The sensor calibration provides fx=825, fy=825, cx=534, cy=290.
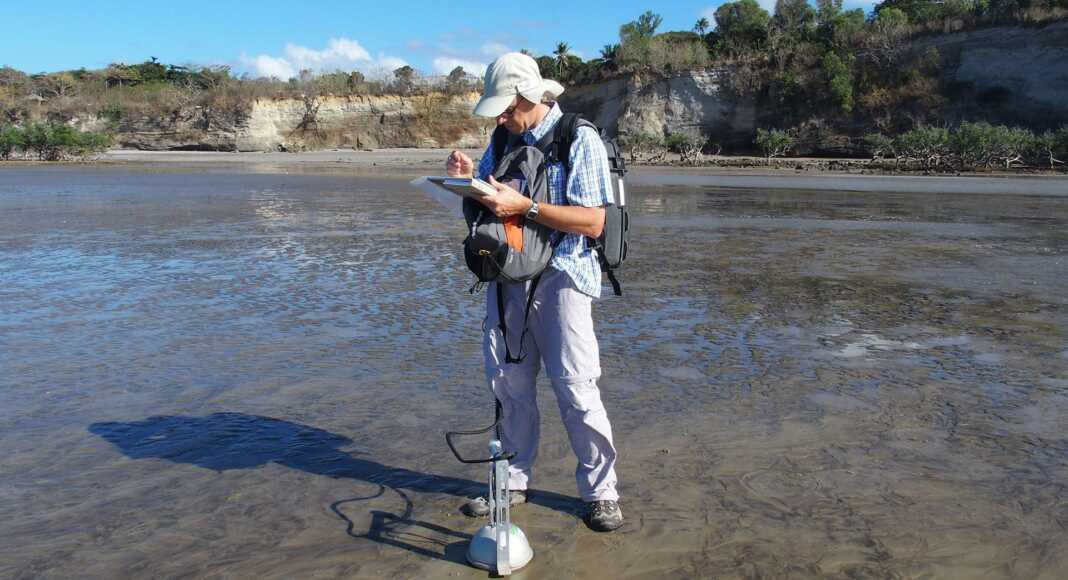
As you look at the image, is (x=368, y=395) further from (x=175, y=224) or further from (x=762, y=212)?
A: (x=762, y=212)

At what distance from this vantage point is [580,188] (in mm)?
3451

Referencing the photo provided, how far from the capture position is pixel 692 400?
17.7ft

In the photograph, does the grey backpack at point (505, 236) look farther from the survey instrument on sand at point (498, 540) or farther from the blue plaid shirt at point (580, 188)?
the survey instrument on sand at point (498, 540)

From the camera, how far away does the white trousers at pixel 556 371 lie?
3.49 m

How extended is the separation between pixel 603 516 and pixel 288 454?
6.10 feet

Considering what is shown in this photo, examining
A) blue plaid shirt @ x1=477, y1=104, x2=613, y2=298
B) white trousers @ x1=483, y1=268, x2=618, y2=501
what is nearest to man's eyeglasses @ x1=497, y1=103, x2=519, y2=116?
blue plaid shirt @ x1=477, y1=104, x2=613, y2=298

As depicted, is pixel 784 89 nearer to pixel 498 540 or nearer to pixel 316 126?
pixel 316 126

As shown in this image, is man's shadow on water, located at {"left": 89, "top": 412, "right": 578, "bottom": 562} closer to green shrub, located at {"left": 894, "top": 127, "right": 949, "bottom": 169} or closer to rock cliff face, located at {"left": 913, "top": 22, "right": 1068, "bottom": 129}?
green shrub, located at {"left": 894, "top": 127, "right": 949, "bottom": 169}

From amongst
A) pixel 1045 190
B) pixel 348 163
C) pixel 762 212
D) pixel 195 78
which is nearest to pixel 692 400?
pixel 762 212

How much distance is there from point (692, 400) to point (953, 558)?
7.03 ft

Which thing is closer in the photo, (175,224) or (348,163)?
(175,224)

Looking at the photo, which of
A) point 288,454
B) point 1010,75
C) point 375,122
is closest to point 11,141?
point 375,122

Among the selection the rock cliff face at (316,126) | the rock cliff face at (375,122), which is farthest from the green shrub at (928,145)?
the rock cliff face at (375,122)

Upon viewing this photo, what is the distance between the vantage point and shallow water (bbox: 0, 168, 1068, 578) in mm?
3496
